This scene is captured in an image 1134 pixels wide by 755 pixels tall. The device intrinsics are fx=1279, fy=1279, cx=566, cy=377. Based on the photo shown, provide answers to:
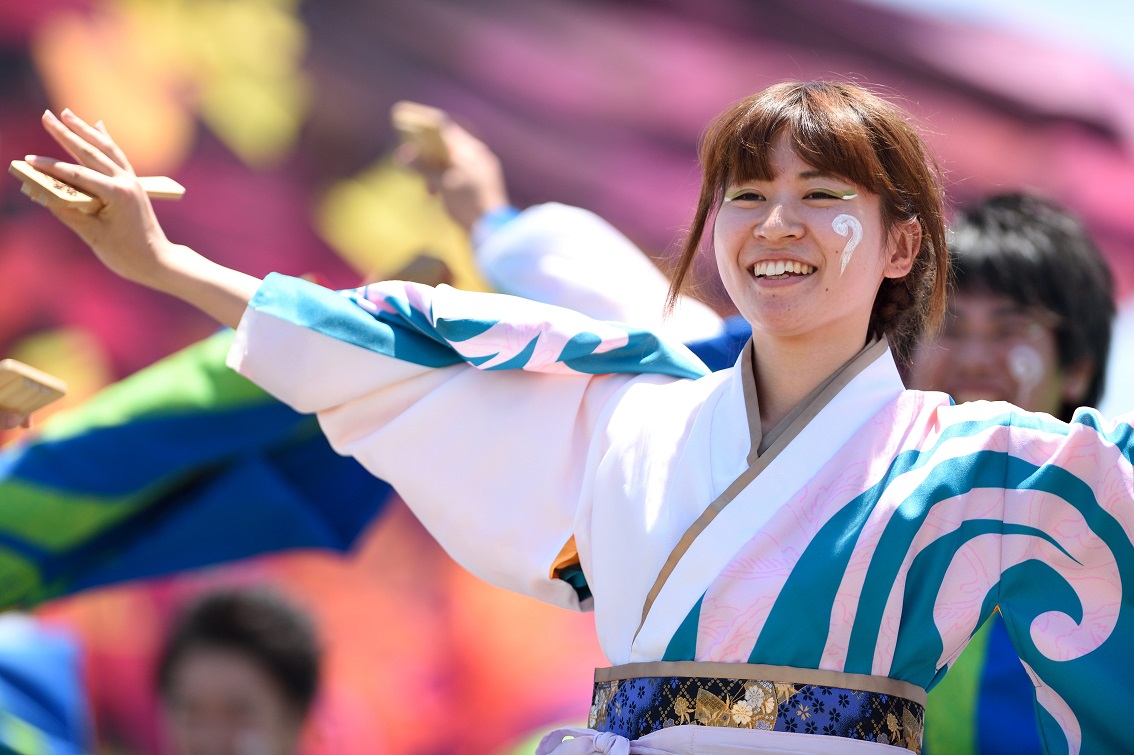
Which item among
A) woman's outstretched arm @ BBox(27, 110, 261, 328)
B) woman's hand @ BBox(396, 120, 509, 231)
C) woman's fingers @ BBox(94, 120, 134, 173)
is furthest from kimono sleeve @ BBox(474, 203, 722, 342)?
woman's fingers @ BBox(94, 120, 134, 173)

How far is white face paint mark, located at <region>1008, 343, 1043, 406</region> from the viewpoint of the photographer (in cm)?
231

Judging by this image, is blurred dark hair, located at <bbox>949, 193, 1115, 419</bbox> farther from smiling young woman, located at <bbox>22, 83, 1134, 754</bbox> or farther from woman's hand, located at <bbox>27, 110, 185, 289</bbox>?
woman's hand, located at <bbox>27, 110, 185, 289</bbox>

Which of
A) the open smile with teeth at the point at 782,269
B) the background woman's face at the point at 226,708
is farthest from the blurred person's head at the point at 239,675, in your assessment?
the open smile with teeth at the point at 782,269

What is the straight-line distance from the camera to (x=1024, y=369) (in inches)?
91.0

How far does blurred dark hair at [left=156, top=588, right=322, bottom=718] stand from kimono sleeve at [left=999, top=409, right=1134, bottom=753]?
1.87m

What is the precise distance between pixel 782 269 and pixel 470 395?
0.46 meters

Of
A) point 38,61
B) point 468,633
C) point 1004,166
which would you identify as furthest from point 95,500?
point 1004,166

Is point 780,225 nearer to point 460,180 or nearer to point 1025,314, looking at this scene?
point 1025,314

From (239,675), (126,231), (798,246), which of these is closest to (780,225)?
(798,246)

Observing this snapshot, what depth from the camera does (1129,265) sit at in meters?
3.06

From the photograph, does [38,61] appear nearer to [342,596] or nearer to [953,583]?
[342,596]

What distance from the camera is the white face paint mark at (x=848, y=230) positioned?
150cm

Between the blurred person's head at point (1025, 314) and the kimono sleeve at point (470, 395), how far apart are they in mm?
819

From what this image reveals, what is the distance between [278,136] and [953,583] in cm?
217
